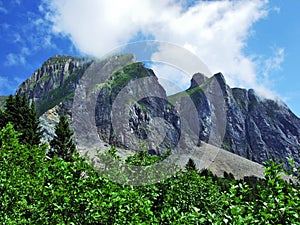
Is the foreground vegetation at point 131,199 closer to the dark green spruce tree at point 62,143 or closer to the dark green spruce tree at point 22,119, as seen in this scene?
the dark green spruce tree at point 22,119

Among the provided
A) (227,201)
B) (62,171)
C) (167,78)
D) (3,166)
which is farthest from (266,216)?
(3,166)

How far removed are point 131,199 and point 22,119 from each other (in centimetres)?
4709

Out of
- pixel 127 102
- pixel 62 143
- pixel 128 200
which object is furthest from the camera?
pixel 62 143

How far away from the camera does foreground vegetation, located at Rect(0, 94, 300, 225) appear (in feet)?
20.1

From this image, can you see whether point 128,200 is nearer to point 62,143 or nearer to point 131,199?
point 131,199

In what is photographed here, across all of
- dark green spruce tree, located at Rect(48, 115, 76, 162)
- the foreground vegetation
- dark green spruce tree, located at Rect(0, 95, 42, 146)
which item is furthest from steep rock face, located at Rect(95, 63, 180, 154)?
dark green spruce tree, located at Rect(48, 115, 76, 162)

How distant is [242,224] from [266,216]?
0.47 metres

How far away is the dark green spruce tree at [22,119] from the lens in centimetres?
4905

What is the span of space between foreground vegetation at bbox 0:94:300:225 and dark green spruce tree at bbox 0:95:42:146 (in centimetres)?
2949

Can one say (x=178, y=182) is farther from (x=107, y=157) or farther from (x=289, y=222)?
(x=289, y=222)

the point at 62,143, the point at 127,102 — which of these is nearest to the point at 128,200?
the point at 127,102

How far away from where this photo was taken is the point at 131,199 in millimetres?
9938

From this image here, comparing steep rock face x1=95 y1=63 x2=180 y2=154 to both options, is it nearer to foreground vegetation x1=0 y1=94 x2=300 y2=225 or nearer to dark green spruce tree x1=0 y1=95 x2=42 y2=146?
foreground vegetation x1=0 y1=94 x2=300 y2=225

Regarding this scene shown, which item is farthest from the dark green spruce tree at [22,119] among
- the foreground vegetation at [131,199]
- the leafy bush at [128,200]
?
the leafy bush at [128,200]
